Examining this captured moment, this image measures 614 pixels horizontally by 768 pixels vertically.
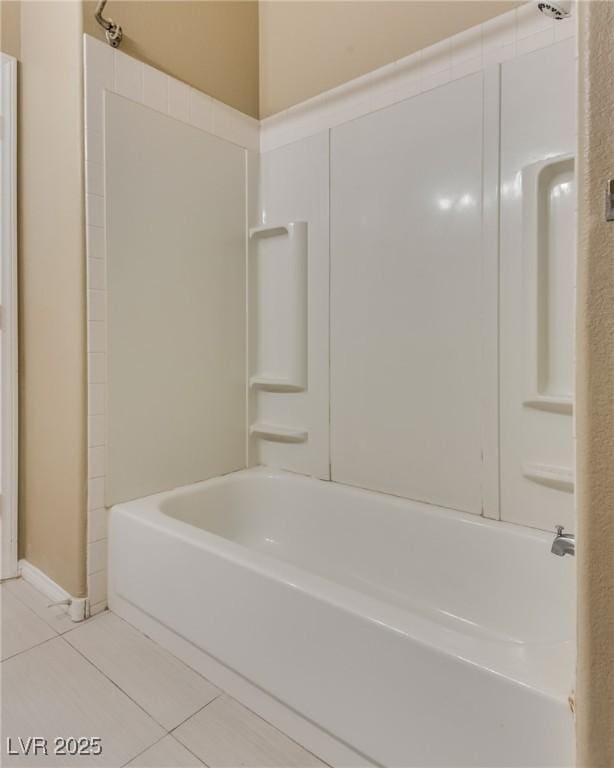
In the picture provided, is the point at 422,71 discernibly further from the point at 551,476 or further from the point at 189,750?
the point at 189,750

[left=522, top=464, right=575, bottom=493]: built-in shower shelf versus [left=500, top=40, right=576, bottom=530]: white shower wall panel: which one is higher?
[left=500, top=40, right=576, bottom=530]: white shower wall panel

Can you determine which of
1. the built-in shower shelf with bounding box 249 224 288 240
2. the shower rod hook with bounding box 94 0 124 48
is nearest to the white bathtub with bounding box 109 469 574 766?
the built-in shower shelf with bounding box 249 224 288 240

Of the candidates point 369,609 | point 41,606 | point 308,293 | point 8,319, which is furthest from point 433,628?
point 8,319

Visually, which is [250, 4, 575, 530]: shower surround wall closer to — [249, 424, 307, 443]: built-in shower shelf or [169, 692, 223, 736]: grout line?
[249, 424, 307, 443]: built-in shower shelf

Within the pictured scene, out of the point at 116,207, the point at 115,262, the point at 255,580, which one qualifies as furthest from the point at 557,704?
the point at 116,207

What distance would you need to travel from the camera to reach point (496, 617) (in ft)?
4.75

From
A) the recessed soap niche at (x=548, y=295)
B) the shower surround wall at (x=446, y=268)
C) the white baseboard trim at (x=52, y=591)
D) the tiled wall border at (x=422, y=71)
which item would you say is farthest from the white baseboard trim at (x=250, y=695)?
the tiled wall border at (x=422, y=71)

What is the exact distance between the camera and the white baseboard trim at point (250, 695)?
108 cm

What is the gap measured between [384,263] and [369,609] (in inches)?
49.8

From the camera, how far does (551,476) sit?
1.44m

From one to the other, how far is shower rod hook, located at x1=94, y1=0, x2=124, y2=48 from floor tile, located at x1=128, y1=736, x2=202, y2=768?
2243 millimetres

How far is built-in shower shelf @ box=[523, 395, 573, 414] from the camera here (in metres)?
1.40

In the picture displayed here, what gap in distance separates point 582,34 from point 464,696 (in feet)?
3.55

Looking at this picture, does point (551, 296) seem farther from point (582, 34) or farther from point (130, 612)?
point (130, 612)
